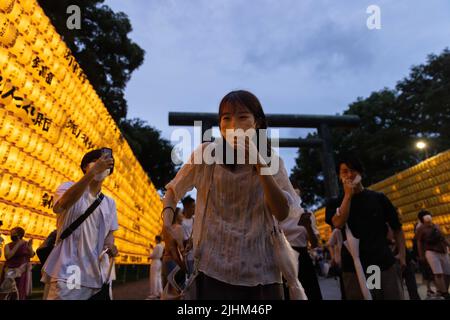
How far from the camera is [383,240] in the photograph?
9.12 ft

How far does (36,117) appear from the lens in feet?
20.2

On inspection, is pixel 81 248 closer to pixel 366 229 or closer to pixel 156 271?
pixel 366 229

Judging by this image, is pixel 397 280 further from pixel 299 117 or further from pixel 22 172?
pixel 299 117

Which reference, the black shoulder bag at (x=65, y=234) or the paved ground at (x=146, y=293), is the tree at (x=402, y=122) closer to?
the paved ground at (x=146, y=293)

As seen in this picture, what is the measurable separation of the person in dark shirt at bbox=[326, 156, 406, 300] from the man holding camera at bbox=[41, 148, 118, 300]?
1892 millimetres

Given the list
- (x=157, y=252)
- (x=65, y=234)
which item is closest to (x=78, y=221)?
(x=65, y=234)

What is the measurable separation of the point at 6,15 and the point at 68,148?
118 inches

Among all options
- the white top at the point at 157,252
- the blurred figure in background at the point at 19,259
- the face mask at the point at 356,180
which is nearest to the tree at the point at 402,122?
the white top at the point at 157,252

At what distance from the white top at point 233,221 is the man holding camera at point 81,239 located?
43.6 inches

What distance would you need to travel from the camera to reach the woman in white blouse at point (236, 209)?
4.48 ft

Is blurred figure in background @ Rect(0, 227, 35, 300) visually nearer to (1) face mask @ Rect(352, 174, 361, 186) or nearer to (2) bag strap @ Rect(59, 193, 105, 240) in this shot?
(2) bag strap @ Rect(59, 193, 105, 240)

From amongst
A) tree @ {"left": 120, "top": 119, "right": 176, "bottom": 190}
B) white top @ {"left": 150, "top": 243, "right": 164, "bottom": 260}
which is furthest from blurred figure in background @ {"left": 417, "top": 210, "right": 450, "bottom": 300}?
tree @ {"left": 120, "top": 119, "right": 176, "bottom": 190}

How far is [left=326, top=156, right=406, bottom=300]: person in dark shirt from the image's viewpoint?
2678 mm
